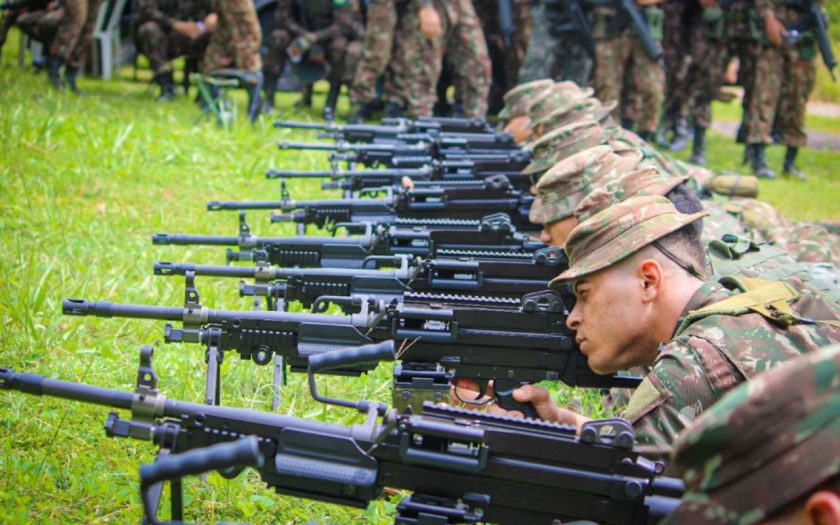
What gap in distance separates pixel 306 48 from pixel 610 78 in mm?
3969

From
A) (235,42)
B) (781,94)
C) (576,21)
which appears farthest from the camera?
Answer: (781,94)

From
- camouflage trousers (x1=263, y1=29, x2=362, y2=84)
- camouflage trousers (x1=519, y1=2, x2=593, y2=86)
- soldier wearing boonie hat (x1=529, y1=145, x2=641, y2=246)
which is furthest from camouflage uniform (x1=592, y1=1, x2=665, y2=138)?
soldier wearing boonie hat (x1=529, y1=145, x2=641, y2=246)

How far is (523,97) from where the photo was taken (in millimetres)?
8195

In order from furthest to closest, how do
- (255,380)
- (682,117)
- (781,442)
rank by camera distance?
(682,117), (255,380), (781,442)

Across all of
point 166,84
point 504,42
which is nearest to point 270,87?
point 166,84

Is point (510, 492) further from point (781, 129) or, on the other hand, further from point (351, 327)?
point (781, 129)

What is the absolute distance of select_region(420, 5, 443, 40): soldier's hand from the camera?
11.7 metres

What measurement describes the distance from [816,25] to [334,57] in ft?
20.6

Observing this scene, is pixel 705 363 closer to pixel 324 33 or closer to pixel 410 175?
pixel 410 175

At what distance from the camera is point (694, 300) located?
11.4 ft

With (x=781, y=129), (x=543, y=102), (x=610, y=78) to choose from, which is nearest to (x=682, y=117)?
(x=781, y=129)

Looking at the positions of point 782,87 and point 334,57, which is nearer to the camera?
point 782,87

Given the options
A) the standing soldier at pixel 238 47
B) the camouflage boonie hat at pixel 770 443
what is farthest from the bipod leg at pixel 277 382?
the standing soldier at pixel 238 47

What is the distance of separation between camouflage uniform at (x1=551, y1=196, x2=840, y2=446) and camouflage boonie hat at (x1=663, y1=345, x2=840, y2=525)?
1.29 metres
